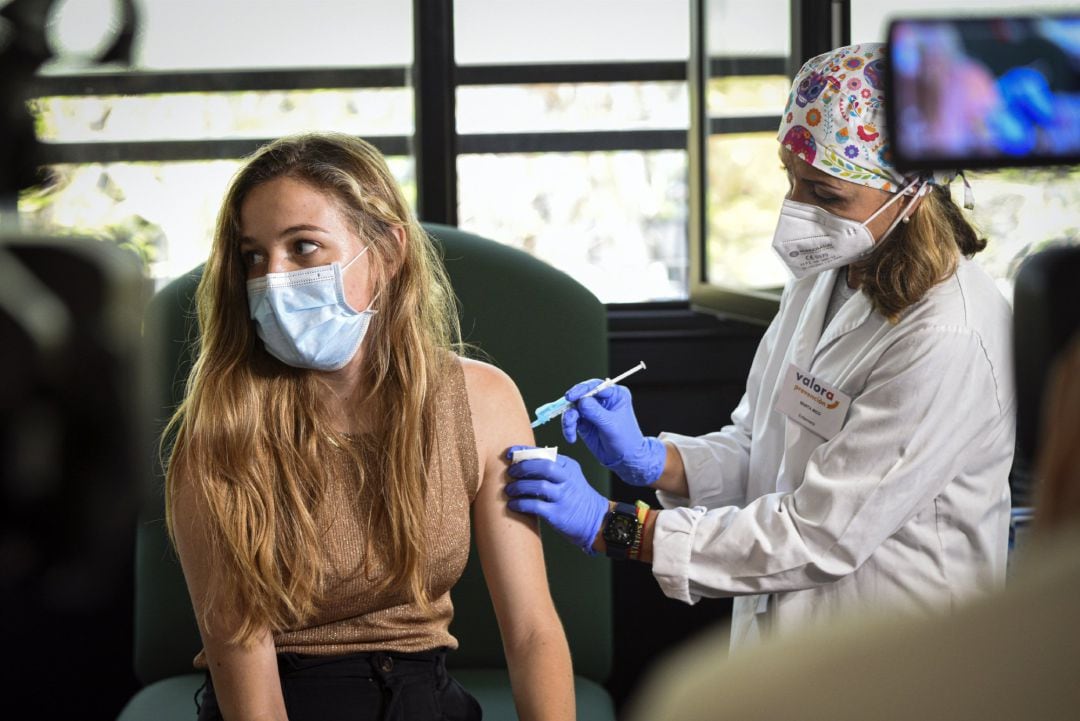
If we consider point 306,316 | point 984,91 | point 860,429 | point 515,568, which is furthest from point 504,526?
point 984,91

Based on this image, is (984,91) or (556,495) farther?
(556,495)

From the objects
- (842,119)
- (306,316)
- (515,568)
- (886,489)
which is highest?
(842,119)

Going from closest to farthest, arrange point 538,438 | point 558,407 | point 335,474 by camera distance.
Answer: point 335,474 → point 558,407 → point 538,438

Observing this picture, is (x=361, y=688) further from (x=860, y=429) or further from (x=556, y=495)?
(x=860, y=429)

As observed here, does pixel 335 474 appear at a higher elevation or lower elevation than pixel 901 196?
lower

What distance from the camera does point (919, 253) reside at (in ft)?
5.61

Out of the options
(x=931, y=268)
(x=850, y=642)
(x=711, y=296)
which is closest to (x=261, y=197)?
(x=931, y=268)

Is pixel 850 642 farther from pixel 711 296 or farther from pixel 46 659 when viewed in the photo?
pixel 46 659

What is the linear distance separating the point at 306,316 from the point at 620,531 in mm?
543

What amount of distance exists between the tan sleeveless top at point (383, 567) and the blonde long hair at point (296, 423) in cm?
2

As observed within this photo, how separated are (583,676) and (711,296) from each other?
888 mm

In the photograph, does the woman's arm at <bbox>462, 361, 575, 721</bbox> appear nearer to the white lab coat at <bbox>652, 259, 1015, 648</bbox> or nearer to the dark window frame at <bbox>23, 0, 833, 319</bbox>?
the white lab coat at <bbox>652, 259, 1015, 648</bbox>

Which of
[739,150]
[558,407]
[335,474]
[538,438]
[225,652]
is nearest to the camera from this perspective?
[225,652]

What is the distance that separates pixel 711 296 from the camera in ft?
8.76
